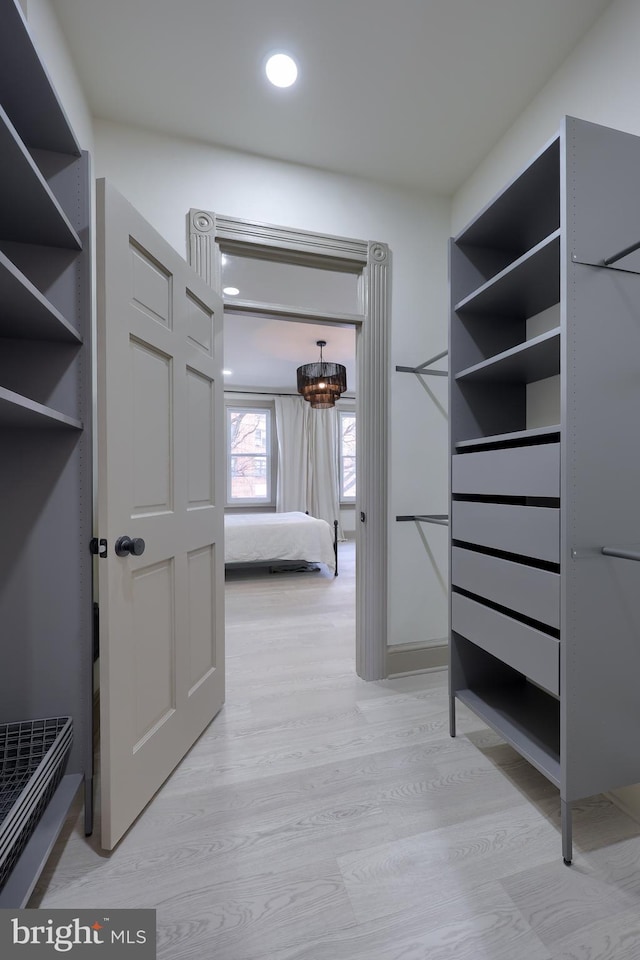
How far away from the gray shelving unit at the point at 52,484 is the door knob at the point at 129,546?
20 cm

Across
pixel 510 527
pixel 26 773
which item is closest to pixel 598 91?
pixel 510 527

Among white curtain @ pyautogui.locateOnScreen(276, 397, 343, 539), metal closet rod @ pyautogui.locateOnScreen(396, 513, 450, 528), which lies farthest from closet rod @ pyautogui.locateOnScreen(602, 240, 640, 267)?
white curtain @ pyautogui.locateOnScreen(276, 397, 343, 539)

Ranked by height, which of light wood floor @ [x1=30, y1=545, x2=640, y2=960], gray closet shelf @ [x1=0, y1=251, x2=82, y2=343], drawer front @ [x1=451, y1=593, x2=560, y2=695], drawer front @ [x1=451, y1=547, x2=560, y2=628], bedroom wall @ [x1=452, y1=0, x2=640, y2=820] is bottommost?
light wood floor @ [x1=30, y1=545, x2=640, y2=960]

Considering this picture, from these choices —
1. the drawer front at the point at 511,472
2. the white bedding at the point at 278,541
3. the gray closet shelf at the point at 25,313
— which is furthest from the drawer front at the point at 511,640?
the white bedding at the point at 278,541

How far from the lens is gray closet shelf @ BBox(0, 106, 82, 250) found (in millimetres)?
927

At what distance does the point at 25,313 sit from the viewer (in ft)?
3.70

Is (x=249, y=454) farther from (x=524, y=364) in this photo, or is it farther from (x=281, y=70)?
(x=524, y=364)

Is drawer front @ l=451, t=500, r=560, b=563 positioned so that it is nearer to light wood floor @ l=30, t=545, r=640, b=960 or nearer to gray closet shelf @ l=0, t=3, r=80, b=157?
light wood floor @ l=30, t=545, r=640, b=960

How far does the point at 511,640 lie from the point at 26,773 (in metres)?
1.53

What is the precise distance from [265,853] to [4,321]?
5.68ft

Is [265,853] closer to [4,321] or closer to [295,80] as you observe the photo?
[4,321]

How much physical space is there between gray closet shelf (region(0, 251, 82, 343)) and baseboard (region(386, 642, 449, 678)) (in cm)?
214

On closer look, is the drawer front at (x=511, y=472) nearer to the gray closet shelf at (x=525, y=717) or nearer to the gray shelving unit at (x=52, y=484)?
the gray closet shelf at (x=525, y=717)

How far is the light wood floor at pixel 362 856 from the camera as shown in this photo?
101 centimetres
